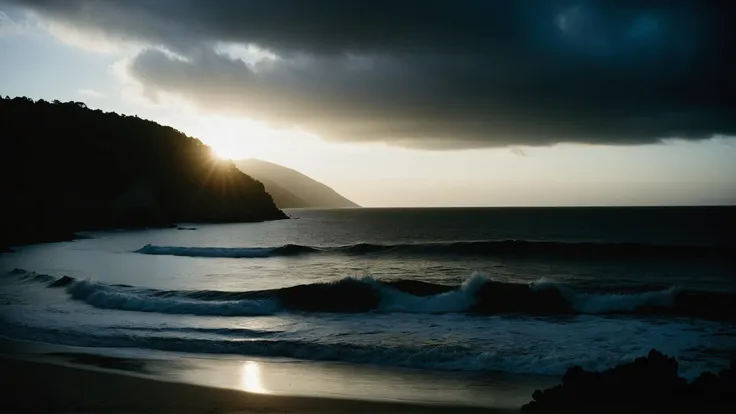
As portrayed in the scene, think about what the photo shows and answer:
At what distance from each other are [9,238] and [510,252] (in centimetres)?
4449

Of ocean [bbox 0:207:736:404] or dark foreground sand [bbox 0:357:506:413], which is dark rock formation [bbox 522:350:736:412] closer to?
dark foreground sand [bbox 0:357:506:413]

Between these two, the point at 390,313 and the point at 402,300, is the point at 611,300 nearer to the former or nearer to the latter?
the point at 402,300

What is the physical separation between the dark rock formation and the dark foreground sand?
1005mm

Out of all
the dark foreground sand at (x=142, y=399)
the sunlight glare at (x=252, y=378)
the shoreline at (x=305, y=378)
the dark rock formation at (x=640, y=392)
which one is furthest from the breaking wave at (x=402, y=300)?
the dark rock formation at (x=640, y=392)

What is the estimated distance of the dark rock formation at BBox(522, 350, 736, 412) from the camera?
7.62 m

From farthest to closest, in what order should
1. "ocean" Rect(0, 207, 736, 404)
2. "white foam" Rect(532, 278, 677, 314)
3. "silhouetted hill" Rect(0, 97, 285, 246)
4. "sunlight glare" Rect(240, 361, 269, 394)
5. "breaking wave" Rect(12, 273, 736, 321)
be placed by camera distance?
1. "silhouetted hill" Rect(0, 97, 285, 246)
2. "white foam" Rect(532, 278, 677, 314)
3. "breaking wave" Rect(12, 273, 736, 321)
4. "ocean" Rect(0, 207, 736, 404)
5. "sunlight glare" Rect(240, 361, 269, 394)

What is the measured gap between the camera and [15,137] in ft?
307

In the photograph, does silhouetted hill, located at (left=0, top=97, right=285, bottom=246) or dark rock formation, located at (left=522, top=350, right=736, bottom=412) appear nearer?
dark rock formation, located at (left=522, top=350, right=736, bottom=412)

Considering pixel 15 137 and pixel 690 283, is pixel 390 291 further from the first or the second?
pixel 15 137

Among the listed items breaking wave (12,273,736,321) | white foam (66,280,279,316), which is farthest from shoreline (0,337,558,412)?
breaking wave (12,273,736,321)

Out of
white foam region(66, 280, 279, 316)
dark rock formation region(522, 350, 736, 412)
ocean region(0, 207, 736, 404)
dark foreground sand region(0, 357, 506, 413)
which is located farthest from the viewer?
white foam region(66, 280, 279, 316)

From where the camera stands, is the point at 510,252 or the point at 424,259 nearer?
the point at 424,259

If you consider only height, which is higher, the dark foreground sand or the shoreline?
the dark foreground sand

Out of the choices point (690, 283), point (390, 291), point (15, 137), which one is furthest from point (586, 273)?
point (15, 137)
